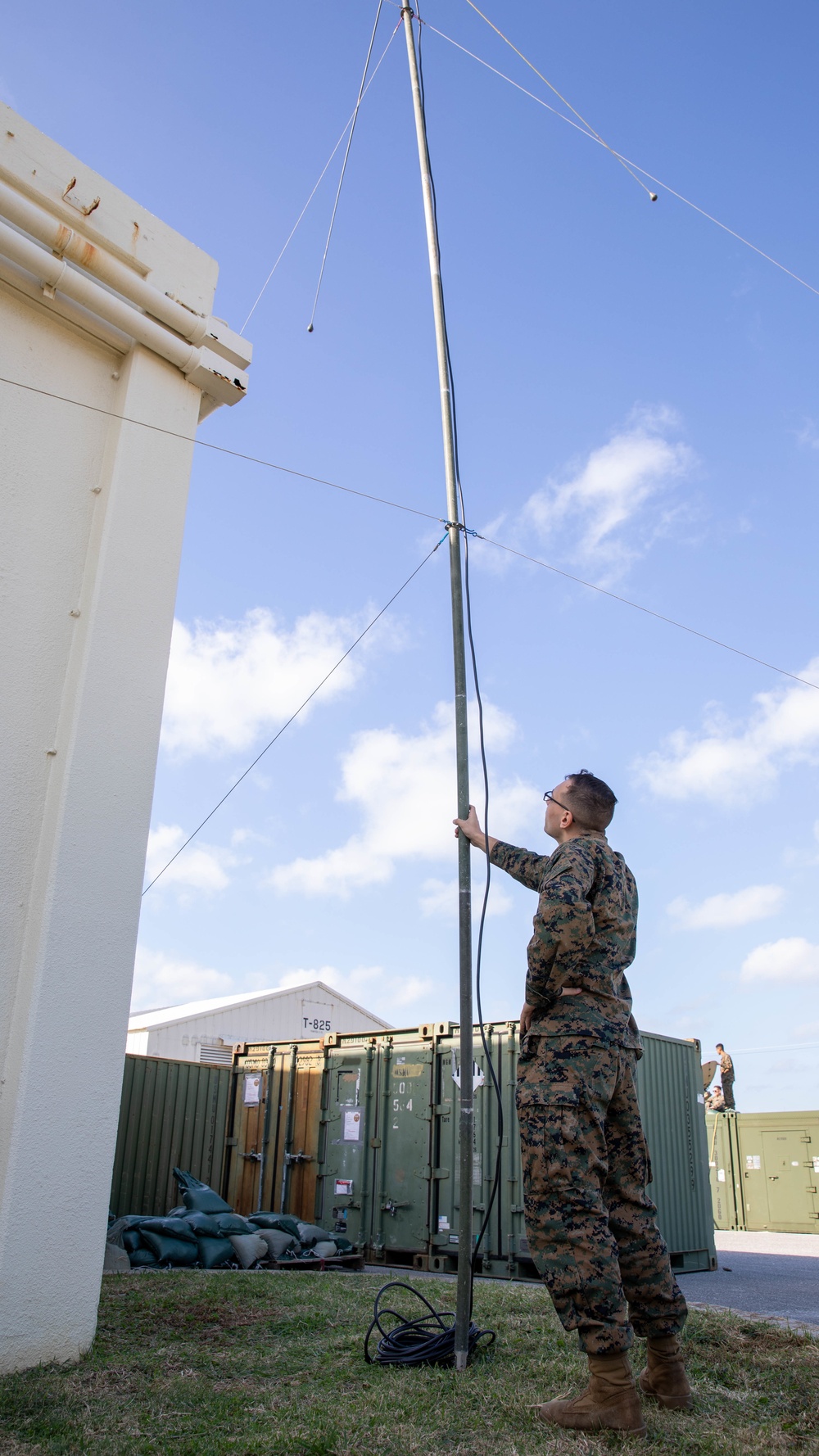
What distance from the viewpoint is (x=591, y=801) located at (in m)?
3.51

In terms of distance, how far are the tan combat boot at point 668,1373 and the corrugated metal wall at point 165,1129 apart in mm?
8285

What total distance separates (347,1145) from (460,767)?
8.08m

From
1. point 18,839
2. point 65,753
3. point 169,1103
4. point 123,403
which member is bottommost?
point 169,1103

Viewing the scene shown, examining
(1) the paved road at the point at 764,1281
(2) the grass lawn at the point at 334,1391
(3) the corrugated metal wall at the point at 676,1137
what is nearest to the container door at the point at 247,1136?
(3) the corrugated metal wall at the point at 676,1137

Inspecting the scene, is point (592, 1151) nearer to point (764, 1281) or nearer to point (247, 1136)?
point (764, 1281)

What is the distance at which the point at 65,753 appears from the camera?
13.0 ft

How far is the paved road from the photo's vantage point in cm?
659

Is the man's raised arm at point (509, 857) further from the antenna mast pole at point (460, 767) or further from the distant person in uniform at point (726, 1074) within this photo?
the distant person in uniform at point (726, 1074)

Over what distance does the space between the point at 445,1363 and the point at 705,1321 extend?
1.48 metres

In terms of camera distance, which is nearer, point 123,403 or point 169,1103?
point 123,403

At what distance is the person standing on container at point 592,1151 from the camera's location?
9.01ft

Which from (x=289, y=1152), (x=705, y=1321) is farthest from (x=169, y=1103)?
(x=705, y=1321)

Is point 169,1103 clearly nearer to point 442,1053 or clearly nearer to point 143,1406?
point 442,1053

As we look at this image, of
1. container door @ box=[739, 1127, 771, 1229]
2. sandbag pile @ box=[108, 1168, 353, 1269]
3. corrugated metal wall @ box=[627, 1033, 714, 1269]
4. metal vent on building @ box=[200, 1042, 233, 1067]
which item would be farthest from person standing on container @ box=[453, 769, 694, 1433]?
metal vent on building @ box=[200, 1042, 233, 1067]
